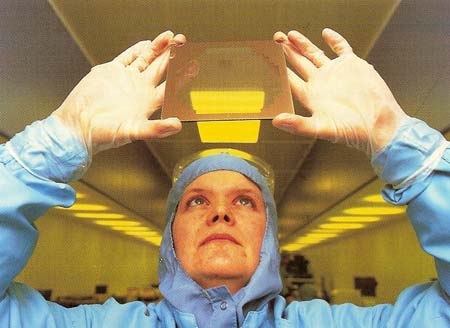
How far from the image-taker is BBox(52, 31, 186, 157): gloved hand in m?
0.92

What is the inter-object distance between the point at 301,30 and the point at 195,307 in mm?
731

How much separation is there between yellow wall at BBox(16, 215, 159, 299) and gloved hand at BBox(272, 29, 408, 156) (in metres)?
1.84

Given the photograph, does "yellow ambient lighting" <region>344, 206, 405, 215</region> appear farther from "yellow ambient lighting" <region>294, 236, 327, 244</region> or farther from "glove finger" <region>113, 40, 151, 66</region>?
"glove finger" <region>113, 40, 151, 66</region>

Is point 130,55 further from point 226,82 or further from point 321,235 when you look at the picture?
point 321,235

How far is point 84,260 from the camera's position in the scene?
319 cm

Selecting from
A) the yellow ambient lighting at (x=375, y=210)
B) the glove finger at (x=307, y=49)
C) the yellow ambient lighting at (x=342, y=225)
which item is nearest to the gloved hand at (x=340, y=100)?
the glove finger at (x=307, y=49)

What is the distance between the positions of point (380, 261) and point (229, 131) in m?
2.48

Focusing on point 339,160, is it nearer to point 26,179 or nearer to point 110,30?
point 110,30

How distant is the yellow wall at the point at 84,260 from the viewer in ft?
9.11

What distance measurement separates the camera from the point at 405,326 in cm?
99

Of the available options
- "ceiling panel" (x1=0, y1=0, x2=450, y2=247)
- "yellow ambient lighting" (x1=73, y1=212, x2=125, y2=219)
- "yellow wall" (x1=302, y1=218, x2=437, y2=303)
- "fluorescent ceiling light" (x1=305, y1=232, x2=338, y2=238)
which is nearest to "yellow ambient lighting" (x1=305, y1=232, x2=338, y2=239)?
"fluorescent ceiling light" (x1=305, y1=232, x2=338, y2=238)

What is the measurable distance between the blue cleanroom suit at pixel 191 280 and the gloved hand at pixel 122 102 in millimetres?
45

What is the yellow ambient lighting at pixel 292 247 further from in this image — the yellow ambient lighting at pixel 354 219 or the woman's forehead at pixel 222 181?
the woman's forehead at pixel 222 181

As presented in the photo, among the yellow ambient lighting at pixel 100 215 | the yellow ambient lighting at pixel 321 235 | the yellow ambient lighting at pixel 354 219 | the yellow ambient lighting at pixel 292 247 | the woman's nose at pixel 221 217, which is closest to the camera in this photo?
the woman's nose at pixel 221 217
